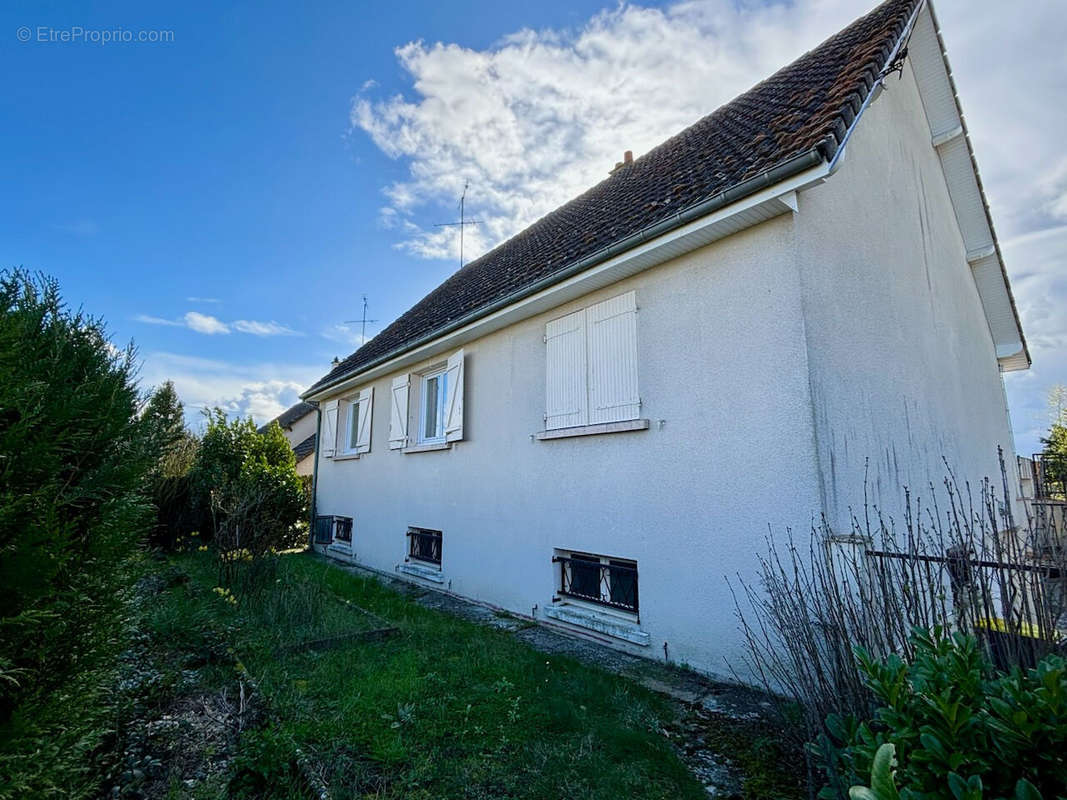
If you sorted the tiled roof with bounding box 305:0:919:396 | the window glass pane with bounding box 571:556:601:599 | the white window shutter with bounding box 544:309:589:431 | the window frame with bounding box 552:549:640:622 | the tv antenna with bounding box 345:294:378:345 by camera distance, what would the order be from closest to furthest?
the tiled roof with bounding box 305:0:919:396 → the window frame with bounding box 552:549:640:622 → the window glass pane with bounding box 571:556:601:599 → the white window shutter with bounding box 544:309:589:431 → the tv antenna with bounding box 345:294:378:345

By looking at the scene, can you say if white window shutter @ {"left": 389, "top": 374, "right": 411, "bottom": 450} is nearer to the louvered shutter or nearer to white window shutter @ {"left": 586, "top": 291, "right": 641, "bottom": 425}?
the louvered shutter

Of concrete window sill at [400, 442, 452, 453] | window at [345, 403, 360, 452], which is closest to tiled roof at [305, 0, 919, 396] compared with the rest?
concrete window sill at [400, 442, 452, 453]

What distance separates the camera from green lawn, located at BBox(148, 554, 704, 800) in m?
2.68

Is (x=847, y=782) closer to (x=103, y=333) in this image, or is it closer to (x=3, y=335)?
(x=3, y=335)

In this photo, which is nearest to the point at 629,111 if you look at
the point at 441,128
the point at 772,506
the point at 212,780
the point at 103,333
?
the point at 441,128

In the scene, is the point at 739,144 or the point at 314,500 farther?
the point at 314,500

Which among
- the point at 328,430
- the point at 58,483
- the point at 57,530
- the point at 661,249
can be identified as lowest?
the point at 57,530

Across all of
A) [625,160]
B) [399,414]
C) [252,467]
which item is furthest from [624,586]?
[252,467]

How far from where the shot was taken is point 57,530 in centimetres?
226

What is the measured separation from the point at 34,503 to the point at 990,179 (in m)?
12.9

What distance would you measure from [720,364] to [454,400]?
4.55 meters

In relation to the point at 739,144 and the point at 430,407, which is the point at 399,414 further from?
the point at 739,144

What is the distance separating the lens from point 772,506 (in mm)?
4035

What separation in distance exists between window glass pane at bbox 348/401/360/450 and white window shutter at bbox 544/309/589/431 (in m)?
7.37
